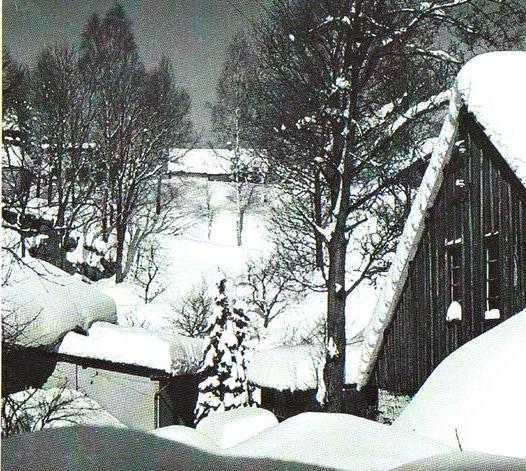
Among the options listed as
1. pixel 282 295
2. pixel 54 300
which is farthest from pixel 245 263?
pixel 54 300

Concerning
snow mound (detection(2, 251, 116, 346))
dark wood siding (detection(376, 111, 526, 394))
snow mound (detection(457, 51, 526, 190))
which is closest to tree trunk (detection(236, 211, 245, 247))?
snow mound (detection(2, 251, 116, 346))

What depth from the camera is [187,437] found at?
87.0 inches

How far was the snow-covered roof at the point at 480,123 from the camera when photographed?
8.67 ft

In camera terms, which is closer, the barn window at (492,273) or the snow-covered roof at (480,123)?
the snow-covered roof at (480,123)

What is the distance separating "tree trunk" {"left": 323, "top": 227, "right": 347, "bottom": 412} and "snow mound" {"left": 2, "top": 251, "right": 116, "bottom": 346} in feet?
2.64

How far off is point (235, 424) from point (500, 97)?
5.11 ft

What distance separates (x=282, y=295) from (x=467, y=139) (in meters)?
0.95

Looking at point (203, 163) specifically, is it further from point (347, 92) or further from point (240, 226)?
point (347, 92)

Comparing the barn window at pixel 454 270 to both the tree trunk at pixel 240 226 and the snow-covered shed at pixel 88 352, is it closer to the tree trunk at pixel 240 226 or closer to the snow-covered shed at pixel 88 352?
the tree trunk at pixel 240 226

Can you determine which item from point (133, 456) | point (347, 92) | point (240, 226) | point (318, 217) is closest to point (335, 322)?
point (318, 217)

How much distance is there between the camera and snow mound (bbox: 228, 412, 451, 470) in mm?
2041

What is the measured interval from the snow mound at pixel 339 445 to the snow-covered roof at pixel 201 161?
0.93 meters

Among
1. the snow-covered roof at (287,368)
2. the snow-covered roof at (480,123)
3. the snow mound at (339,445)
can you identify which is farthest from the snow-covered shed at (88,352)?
the snow-covered roof at (480,123)

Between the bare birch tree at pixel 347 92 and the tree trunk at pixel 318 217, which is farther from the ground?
the bare birch tree at pixel 347 92
